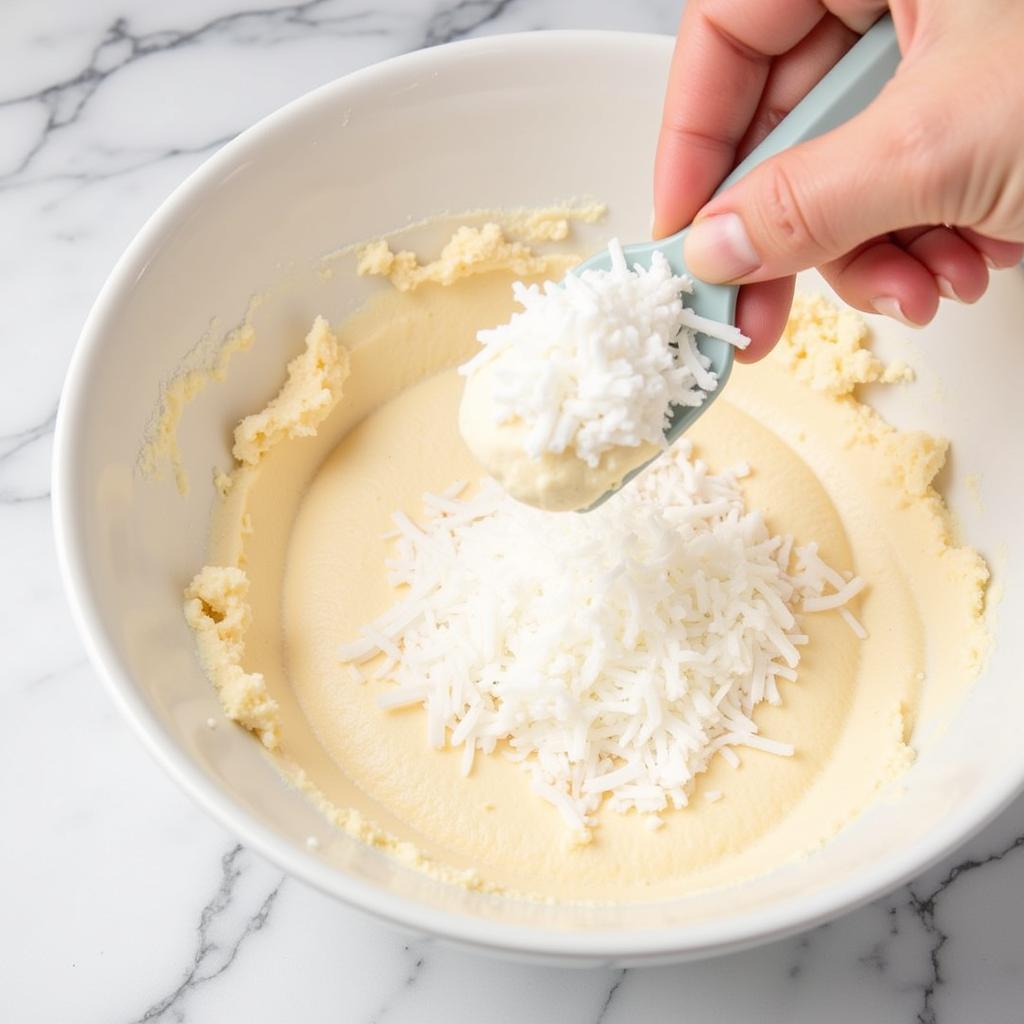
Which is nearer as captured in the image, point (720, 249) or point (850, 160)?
point (850, 160)

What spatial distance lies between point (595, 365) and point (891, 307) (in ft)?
1.80

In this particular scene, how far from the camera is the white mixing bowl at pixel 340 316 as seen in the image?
1276 millimetres

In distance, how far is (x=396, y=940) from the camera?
5.15 feet

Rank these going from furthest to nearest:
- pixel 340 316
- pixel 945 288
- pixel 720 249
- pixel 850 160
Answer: pixel 340 316 → pixel 945 288 → pixel 720 249 → pixel 850 160

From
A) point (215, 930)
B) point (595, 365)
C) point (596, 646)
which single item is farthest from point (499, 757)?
point (595, 365)

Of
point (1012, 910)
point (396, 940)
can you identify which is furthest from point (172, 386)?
point (1012, 910)

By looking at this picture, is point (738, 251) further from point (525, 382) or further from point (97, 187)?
point (97, 187)

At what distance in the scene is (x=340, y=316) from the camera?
1.89m

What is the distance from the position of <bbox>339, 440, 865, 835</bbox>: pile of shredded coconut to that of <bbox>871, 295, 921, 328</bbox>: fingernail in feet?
1.25

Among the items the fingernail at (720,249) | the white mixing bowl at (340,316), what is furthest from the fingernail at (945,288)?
the fingernail at (720,249)

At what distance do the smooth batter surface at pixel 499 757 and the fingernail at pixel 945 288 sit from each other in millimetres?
244

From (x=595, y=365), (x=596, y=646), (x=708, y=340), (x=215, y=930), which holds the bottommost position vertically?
(x=215, y=930)

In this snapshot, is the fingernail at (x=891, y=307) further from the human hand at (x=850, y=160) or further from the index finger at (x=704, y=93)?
the index finger at (x=704, y=93)

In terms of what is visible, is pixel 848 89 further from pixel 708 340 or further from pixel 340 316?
pixel 340 316
